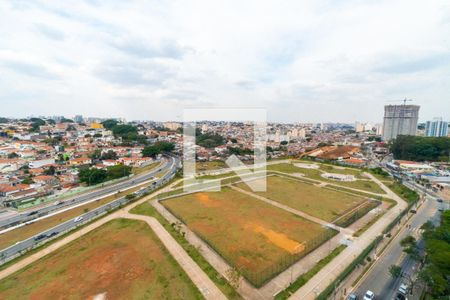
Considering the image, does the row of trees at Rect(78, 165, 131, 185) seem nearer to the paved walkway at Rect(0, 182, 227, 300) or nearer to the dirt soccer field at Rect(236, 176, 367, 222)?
the paved walkway at Rect(0, 182, 227, 300)

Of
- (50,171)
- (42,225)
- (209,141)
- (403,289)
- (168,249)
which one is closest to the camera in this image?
(403,289)

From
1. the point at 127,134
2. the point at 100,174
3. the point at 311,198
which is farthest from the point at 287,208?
the point at 127,134

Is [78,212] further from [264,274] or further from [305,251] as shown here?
[305,251]

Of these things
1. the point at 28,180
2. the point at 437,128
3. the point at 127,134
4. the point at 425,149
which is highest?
the point at 437,128

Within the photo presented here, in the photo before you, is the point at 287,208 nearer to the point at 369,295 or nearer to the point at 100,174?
the point at 369,295

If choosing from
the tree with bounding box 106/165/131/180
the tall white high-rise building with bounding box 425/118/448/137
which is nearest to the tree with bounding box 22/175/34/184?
the tree with bounding box 106/165/131/180

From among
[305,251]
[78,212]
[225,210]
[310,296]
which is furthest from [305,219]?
[78,212]
